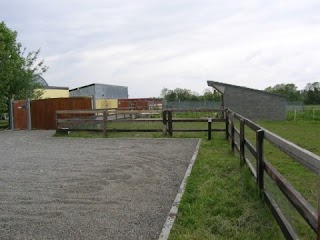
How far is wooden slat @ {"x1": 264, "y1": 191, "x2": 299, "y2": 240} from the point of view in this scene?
3256mm

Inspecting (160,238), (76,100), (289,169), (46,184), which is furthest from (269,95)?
(160,238)

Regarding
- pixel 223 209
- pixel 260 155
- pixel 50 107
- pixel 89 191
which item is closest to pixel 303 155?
pixel 260 155

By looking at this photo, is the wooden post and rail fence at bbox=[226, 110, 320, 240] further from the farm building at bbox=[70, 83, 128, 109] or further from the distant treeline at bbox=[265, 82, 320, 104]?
the distant treeline at bbox=[265, 82, 320, 104]

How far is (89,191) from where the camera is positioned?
5.85m

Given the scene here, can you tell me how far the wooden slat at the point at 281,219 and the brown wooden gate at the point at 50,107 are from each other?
1612 cm

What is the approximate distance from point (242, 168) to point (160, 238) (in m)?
3.63

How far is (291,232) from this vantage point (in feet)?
10.6

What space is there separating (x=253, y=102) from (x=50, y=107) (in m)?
14.7

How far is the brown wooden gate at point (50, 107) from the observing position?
64.3 ft

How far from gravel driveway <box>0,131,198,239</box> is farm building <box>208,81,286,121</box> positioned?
17383 mm

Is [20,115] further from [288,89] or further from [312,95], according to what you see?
[288,89]

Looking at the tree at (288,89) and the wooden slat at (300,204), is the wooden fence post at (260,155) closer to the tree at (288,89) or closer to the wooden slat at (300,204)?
the wooden slat at (300,204)

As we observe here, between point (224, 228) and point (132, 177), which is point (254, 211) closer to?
point (224, 228)

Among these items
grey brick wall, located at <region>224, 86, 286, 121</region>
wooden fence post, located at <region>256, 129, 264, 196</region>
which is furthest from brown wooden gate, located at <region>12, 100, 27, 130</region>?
wooden fence post, located at <region>256, 129, 264, 196</region>
